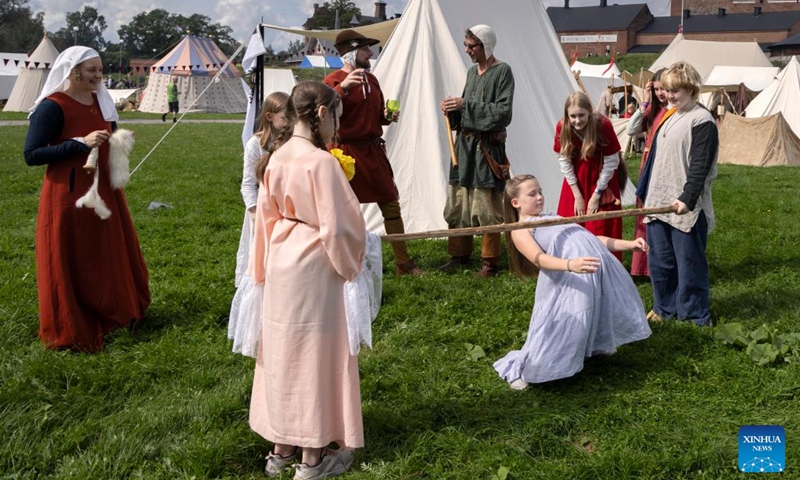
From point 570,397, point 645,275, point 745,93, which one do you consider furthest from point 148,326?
point 745,93

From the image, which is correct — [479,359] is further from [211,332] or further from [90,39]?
[90,39]

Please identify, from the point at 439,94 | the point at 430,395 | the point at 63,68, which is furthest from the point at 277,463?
the point at 439,94

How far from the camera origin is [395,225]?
6125mm

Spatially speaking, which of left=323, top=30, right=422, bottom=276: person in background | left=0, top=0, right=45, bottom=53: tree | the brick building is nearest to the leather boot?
left=323, top=30, right=422, bottom=276: person in background

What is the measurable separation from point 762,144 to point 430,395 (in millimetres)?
12676

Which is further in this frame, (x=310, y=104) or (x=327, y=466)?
(x=327, y=466)

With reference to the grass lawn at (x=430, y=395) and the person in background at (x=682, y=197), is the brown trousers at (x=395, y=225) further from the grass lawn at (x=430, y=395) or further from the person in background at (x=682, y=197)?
the person in background at (x=682, y=197)

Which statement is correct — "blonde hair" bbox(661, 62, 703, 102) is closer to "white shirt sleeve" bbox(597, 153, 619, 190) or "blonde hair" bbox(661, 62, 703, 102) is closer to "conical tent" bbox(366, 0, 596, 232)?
"white shirt sleeve" bbox(597, 153, 619, 190)

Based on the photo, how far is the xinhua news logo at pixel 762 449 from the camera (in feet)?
9.89

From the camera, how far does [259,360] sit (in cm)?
317

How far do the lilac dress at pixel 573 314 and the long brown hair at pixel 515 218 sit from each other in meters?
0.21

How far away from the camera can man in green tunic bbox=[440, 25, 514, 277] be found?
18.7 feet

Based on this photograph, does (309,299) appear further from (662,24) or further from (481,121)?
(662,24)

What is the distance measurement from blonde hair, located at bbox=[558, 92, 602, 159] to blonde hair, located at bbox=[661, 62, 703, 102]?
0.69 meters
